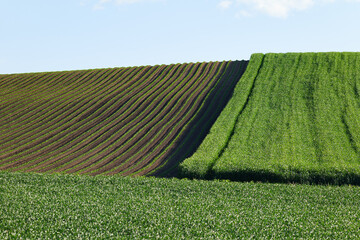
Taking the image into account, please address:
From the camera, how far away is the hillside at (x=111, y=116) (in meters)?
33.9

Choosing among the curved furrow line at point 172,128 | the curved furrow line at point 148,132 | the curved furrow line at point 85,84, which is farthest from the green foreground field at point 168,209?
the curved furrow line at point 85,84

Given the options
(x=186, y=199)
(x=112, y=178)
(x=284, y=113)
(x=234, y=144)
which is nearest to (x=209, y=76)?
(x=284, y=113)

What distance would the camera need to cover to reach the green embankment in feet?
94.9

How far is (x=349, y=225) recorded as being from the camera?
1709 centimetres

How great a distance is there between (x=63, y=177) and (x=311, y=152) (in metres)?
21.4

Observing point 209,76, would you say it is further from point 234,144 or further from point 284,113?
point 234,144

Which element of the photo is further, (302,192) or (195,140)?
(195,140)

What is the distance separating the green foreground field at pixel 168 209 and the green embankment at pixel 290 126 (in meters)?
4.17

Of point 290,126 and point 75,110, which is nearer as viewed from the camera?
point 290,126

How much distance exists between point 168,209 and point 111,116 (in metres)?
28.1

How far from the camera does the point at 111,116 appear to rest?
147 ft

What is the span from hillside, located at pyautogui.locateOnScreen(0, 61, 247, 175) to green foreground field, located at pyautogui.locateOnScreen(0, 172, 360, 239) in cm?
799

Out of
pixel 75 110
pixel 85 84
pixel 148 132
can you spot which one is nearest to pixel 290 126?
Result: pixel 148 132

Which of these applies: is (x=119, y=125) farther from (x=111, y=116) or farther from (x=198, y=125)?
(x=198, y=125)
